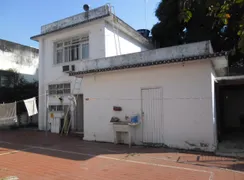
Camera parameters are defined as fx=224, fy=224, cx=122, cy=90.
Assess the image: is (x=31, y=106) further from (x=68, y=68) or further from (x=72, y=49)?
(x=72, y=49)

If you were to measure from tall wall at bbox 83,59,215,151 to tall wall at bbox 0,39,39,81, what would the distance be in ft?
36.3

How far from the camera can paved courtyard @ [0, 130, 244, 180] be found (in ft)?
17.9

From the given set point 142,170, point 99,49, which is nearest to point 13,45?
point 99,49

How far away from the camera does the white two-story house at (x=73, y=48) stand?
42.7 ft

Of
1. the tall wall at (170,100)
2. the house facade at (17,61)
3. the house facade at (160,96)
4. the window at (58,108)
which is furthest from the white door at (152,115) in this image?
the house facade at (17,61)

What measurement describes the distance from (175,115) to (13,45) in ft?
52.7

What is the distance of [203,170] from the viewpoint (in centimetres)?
582

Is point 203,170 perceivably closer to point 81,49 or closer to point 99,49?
point 99,49

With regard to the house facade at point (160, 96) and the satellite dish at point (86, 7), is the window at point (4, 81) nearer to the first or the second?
the satellite dish at point (86, 7)

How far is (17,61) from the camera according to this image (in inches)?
743

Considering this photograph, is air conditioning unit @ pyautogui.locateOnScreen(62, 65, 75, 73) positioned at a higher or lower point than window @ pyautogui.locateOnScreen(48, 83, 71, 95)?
higher

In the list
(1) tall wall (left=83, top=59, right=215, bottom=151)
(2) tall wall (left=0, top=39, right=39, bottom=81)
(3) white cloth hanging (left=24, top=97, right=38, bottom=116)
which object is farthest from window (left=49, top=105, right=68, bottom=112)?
(2) tall wall (left=0, top=39, right=39, bottom=81)

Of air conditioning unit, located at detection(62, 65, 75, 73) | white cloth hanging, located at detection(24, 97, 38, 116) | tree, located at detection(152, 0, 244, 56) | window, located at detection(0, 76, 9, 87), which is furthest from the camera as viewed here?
window, located at detection(0, 76, 9, 87)

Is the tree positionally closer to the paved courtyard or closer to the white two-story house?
the white two-story house
